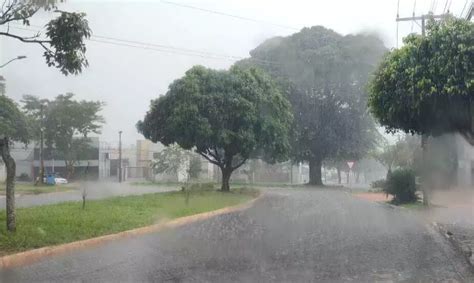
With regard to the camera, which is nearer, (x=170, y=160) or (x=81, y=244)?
(x=81, y=244)

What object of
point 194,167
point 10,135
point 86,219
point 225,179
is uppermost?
point 10,135

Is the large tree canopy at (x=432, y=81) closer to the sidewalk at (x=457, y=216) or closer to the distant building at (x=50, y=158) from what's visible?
the sidewalk at (x=457, y=216)

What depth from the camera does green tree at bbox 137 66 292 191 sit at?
27953 millimetres

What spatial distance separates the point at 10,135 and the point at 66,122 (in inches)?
221

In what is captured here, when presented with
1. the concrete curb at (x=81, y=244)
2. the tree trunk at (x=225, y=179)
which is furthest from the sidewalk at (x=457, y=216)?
the tree trunk at (x=225, y=179)

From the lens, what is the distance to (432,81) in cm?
1109

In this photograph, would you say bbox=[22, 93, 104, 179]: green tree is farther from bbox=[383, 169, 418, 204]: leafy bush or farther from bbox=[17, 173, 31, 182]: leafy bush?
bbox=[383, 169, 418, 204]: leafy bush

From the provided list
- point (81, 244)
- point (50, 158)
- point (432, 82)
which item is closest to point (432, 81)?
point (432, 82)

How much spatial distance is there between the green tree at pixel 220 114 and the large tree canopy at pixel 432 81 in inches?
633

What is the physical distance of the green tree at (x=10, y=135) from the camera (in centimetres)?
1101

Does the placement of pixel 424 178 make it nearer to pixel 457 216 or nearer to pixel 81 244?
pixel 457 216

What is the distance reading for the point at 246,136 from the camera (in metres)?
28.8

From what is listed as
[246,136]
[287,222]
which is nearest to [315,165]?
[246,136]

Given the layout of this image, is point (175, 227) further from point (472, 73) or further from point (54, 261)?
point (472, 73)
